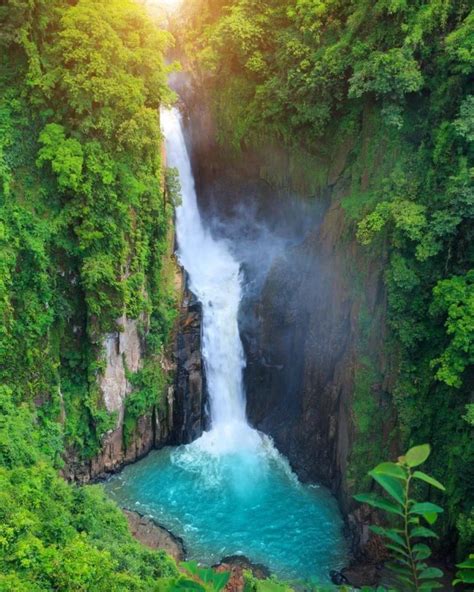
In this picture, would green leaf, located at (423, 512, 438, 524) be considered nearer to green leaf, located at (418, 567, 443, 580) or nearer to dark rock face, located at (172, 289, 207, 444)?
green leaf, located at (418, 567, 443, 580)

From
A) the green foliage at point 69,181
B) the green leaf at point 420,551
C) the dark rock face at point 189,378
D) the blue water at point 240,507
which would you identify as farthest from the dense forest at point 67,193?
the green leaf at point 420,551

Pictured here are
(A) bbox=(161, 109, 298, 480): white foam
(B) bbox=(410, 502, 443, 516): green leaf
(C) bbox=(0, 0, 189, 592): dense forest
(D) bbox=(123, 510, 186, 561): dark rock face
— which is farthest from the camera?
(A) bbox=(161, 109, 298, 480): white foam

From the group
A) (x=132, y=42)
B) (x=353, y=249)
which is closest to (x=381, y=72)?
(x=353, y=249)

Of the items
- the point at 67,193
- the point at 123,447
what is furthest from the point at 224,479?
the point at 67,193

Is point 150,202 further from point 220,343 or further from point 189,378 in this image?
point 189,378

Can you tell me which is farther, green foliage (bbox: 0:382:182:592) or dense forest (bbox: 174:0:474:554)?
dense forest (bbox: 174:0:474:554)

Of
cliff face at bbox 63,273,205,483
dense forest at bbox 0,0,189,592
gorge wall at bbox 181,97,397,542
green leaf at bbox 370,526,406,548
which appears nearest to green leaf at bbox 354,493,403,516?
green leaf at bbox 370,526,406,548

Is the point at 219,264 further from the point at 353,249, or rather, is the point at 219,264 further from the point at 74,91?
the point at 74,91
